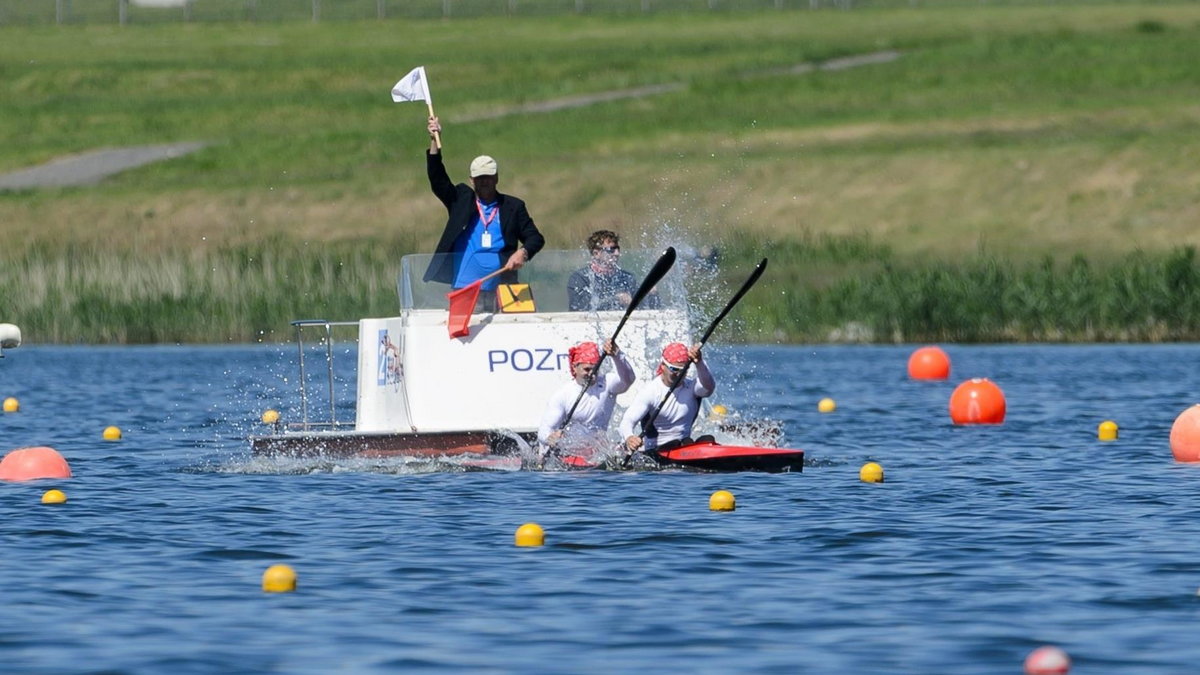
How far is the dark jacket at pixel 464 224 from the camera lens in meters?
19.0

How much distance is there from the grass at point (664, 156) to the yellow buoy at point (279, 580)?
2711cm

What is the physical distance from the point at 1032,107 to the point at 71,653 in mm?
61911

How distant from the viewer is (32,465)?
1911cm

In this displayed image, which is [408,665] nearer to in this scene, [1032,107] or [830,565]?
[830,565]

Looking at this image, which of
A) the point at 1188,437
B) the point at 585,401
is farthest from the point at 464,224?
the point at 1188,437

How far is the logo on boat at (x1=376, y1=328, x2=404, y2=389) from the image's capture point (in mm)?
19531

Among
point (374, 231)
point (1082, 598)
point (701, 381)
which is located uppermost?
point (374, 231)

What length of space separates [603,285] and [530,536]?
5.13 metres

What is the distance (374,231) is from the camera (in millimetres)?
60938

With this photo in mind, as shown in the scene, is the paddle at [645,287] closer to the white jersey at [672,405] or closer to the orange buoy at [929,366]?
the white jersey at [672,405]

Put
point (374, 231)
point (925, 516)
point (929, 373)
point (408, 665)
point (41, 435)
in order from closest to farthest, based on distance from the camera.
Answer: point (408, 665) → point (925, 516) → point (41, 435) → point (929, 373) → point (374, 231)

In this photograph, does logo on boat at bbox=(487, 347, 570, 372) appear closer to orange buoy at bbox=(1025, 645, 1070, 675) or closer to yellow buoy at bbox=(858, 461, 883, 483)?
yellow buoy at bbox=(858, 461, 883, 483)

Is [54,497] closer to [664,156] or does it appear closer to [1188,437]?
[1188,437]

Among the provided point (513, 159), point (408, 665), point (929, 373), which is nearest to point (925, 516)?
point (408, 665)
